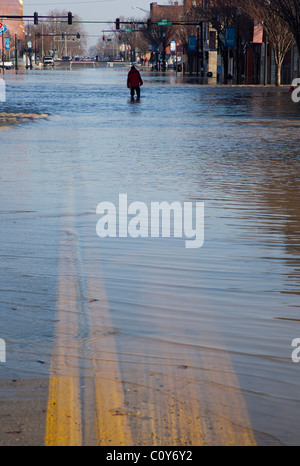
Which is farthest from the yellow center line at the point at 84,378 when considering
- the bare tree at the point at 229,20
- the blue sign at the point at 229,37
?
the blue sign at the point at 229,37

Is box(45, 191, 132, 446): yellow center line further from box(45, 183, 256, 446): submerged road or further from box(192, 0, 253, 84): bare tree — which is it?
box(192, 0, 253, 84): bare tree

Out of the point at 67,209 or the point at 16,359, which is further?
the point at 67,209

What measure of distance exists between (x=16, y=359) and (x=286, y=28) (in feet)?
161

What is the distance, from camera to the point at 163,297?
574cm

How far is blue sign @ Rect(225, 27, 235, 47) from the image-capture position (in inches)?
2584

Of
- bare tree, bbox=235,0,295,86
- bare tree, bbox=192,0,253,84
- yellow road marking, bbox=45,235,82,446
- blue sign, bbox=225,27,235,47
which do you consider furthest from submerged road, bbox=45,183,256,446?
blue sign, bbox=225,27,235,47

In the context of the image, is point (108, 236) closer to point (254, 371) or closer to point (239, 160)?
point (254, 371)

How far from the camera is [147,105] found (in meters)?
33.6

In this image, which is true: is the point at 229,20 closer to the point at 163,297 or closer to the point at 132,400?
the point at 163,297

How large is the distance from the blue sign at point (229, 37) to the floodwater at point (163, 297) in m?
53.7

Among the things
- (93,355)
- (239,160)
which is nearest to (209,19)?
(239,160)

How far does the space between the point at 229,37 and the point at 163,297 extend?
62365 mm

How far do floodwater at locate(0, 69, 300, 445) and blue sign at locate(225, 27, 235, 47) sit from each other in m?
53.7

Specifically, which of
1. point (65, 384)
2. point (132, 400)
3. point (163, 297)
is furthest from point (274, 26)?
point (132, 400)
